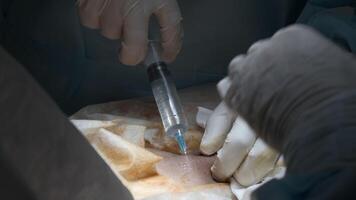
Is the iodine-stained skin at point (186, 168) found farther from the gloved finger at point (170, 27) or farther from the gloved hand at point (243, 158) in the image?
the gloved finger at point (170, 27)

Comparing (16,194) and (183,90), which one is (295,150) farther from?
(183,90)

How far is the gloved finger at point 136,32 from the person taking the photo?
1.28 m

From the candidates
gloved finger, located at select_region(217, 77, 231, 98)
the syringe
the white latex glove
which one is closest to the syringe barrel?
the syringe

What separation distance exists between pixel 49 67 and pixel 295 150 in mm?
1118

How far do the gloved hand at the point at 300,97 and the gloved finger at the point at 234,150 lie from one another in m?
0.41

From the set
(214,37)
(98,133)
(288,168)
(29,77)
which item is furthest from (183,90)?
(288,168)

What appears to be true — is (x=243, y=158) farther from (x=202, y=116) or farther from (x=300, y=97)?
(x=300, y=97)

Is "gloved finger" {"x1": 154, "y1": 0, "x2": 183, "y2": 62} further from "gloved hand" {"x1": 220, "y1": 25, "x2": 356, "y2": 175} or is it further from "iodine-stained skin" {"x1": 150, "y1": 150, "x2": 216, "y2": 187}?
"gloved hand" {"x1": 220, "y1": 25, "x2": 356, "y2": 175}

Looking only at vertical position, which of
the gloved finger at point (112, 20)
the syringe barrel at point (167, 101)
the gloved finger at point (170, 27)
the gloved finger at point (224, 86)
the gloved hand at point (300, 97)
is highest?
the gloved hand at point (300, 97)

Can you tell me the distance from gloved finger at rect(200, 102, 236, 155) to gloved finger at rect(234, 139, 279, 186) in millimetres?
104

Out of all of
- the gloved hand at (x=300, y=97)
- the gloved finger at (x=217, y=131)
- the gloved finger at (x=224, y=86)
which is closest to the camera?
the gloved hand at (x=300, y=97)

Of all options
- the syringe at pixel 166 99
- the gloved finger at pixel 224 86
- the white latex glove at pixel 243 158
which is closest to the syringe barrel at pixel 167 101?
the syringe at pixel 166 99

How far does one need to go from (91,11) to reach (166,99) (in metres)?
0.27

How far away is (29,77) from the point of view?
29.2 inches
